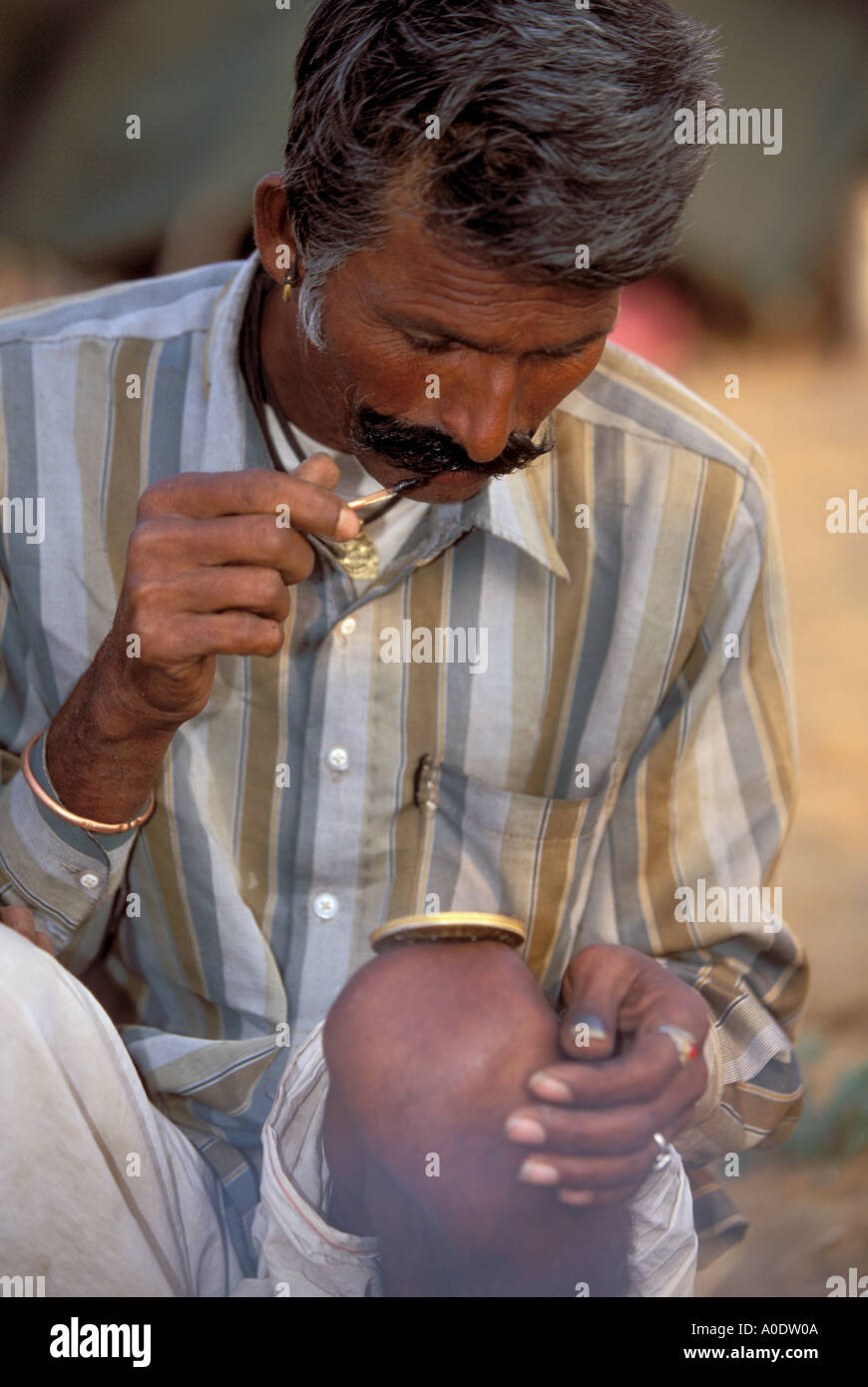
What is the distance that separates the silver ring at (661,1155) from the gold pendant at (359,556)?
1.88ft

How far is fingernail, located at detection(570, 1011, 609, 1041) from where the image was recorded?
101 centimetres

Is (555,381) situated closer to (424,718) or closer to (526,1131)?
(424,718)

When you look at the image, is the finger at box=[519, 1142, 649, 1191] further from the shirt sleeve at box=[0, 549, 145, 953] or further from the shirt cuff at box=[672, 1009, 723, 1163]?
the shirt sleeve at box=[0, 549, 145, 953]

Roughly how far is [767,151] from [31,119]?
1384 millimetres

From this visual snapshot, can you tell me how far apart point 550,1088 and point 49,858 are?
20.5 inches

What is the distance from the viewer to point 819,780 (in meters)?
2.58

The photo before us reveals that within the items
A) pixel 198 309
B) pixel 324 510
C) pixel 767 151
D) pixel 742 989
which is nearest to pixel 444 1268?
pixel 742 989

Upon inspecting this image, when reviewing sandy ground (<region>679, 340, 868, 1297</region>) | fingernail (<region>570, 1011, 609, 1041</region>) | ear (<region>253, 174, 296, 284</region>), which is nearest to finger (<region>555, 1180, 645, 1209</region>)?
fingernail (<region>570, 1011, 609, 1041</region>)

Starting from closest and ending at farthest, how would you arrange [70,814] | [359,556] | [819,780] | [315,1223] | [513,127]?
[513,127], [315,1223], [70,814], [359,556], [819,780]

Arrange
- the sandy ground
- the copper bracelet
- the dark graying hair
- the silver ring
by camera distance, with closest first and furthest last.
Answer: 1. the dark graying hair
2. the silver ring
3. the copper bracelet
4. the sandy ground

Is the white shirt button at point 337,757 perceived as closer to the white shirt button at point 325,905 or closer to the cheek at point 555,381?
the white shirt button at point 325,905

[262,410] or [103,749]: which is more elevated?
[262,410]

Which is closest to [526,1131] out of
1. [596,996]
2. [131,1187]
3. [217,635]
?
[596,996]

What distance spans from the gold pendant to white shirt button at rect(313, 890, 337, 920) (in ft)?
1.05
